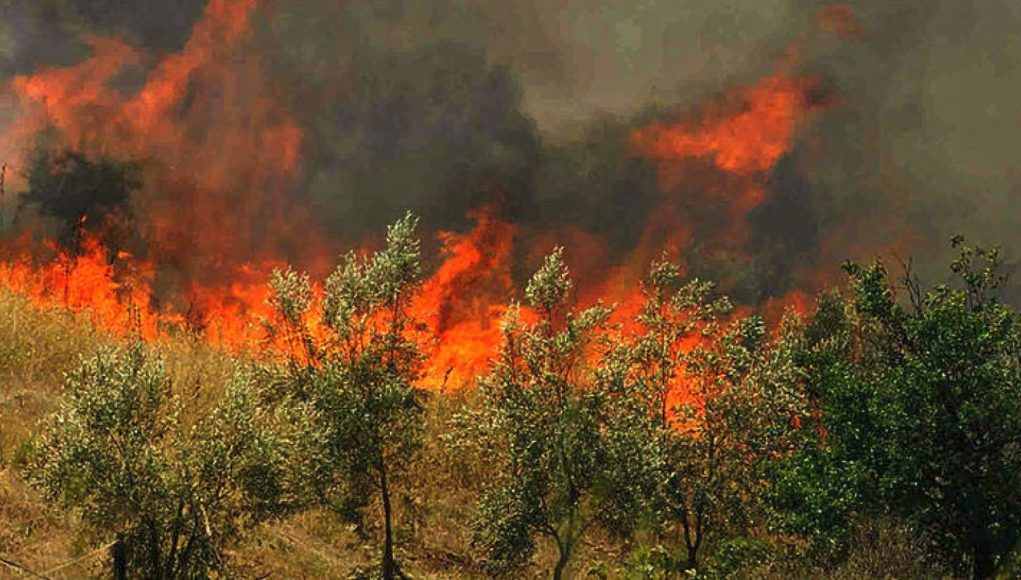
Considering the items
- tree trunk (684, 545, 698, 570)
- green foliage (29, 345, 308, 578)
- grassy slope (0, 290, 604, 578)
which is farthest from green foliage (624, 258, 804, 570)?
green foliage (29, 345, 308, 578)

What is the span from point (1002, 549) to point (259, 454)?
60.6 ft

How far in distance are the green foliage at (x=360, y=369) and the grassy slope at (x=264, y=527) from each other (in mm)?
1796

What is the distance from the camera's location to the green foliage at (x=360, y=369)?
22.3m

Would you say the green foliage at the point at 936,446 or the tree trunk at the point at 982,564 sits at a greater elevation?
the green foliage at the point at 936,446

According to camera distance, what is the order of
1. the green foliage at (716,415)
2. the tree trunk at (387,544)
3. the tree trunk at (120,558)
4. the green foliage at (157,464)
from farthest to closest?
the green foliage at (716,415), the tree trunk at (387,544), the tree trunk at (120,558), the green foliage at (157,464)

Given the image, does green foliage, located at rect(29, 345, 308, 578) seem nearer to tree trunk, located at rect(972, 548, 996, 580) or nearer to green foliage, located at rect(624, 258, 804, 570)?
green foliage, located at rect(624, 258, 804, 570)

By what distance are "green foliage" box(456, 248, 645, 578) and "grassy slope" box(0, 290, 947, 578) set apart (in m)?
2.06

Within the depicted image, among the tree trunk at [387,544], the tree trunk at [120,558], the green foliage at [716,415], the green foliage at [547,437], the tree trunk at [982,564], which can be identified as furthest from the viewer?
the green foliage at [716,415]

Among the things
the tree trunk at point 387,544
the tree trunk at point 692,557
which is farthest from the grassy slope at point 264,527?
the tree trunk at point 692,557

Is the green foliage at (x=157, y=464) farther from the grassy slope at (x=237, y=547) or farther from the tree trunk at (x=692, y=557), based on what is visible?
the tree trunk at (x=692, y=557)

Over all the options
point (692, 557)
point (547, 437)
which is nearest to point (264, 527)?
point (547, 437)

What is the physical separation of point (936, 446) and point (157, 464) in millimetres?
19089

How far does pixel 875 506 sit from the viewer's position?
22.8m

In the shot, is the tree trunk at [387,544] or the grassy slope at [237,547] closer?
the tree trunk at [387,544]
